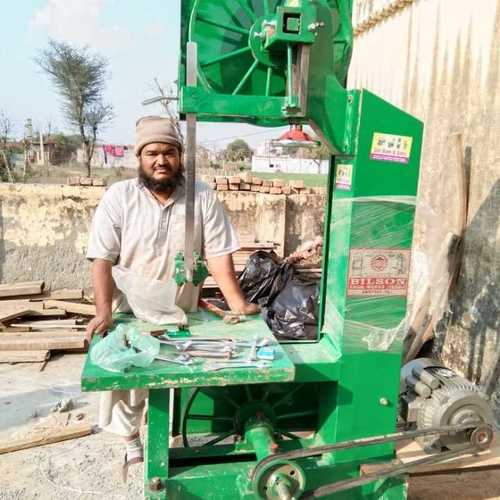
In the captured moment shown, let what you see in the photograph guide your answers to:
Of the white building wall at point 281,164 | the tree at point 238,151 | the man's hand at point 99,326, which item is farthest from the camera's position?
the tree at point 238,151

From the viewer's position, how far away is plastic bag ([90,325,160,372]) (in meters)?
1.79

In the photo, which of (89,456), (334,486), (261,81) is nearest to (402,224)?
(261,81)

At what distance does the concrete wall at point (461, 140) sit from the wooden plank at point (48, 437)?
9.51ft

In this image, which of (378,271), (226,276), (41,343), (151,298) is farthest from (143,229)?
(41,343)

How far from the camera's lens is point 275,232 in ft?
21.0

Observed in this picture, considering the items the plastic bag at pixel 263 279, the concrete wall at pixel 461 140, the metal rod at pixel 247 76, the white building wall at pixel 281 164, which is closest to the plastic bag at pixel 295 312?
the plastic bag at pixel 263 279

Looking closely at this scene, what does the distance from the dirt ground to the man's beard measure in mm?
1812

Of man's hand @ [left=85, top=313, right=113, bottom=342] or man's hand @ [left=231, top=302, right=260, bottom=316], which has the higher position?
man's hand @ [left=231, top=302, right=260, bottom=316]

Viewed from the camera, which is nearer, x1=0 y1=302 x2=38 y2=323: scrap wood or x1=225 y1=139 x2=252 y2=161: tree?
x1=0 y1=302 x2=38 y2=323: scrap wood

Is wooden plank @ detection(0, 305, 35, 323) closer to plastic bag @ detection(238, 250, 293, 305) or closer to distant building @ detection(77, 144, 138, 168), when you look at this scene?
plastic bag @ detection(238, 250, 293, 305)

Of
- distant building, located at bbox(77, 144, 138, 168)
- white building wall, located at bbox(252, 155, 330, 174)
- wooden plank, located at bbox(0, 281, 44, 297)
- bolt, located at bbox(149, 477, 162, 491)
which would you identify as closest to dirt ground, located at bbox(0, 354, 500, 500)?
bolt, located at bbox(149, 477, 162, 491)

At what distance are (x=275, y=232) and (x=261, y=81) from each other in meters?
4.33

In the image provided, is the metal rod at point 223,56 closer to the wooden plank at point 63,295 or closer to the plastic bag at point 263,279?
the plastic bag at point 263,279

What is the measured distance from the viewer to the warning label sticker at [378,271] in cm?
211
